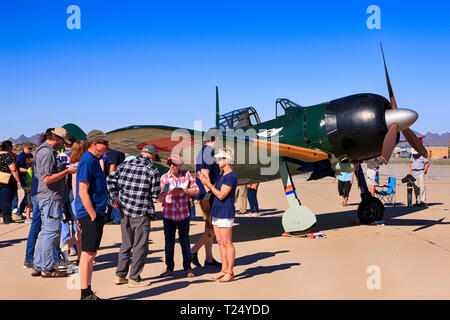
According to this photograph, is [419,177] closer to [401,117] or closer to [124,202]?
[401,117]

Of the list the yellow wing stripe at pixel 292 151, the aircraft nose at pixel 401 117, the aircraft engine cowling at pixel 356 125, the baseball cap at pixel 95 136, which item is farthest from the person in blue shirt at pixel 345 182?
the baseball cap at pixel 95 136

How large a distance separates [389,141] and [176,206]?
16.3ft

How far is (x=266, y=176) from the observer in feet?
33.2

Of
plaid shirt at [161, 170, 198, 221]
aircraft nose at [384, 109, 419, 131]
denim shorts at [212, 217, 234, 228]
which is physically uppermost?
aircraft nose at [384, 109, 419, 131]

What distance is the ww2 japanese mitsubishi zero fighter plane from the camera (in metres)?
8.42

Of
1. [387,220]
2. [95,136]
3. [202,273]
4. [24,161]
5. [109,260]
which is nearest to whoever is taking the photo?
[95,136]

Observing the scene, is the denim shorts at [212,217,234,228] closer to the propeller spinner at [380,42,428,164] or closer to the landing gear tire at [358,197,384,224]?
the propeller spinner at [380,42,428,164]

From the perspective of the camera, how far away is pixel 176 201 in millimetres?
5617

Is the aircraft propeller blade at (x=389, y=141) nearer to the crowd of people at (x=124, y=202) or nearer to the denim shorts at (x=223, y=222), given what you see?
Result: the crowd of people at (x=124, y=202)

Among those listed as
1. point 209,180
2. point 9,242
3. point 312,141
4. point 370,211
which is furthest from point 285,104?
point 9,242

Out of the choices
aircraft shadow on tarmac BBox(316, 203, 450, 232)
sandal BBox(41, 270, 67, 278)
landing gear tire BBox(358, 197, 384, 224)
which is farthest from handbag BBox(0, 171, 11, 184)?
landing gear tire BBox(358, 197, 384, 224)
